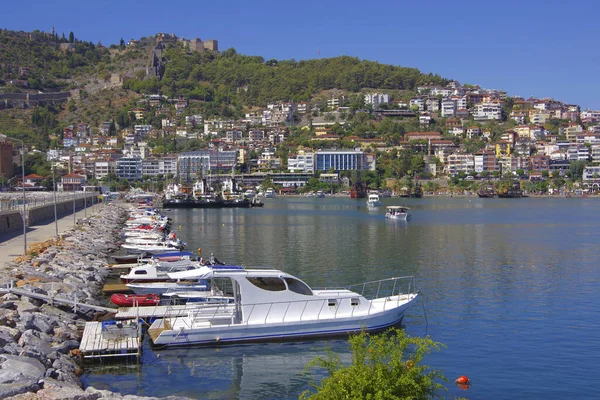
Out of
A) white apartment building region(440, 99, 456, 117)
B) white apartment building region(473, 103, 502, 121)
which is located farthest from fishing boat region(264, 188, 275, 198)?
white apartment building region(473, 103, 502, 121)

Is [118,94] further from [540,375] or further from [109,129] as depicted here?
[540,375]

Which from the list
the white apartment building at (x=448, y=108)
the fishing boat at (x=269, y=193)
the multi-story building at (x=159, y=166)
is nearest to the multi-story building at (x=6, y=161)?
the multi-story building at (x=159, y=166)

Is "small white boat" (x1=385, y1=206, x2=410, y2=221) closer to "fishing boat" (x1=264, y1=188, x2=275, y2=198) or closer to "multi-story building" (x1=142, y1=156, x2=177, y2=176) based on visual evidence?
"fishing boat" (x1=264, y1=188, x2=275, y2=198)

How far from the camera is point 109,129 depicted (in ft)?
581

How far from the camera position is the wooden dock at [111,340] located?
1507cm

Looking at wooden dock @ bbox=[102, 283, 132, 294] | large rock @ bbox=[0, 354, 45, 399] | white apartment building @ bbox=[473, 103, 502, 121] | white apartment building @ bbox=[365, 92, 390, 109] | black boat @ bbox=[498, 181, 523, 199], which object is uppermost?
white apartment building @ bbox=[365, 92, 390, 109]

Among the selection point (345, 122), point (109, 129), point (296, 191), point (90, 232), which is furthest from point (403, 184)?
point (90, 232)

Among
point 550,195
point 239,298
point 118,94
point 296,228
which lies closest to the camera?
point 239,298

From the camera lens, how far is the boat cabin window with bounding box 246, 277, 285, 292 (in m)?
17.1

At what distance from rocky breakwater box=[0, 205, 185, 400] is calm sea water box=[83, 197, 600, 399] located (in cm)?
115

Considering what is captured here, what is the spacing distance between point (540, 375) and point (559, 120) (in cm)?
18166

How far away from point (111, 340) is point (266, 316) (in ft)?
12.4

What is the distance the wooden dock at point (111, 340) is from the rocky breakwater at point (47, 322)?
26 cm

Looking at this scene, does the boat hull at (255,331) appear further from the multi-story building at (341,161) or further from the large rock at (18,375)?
the multi-story building at (341,161)
